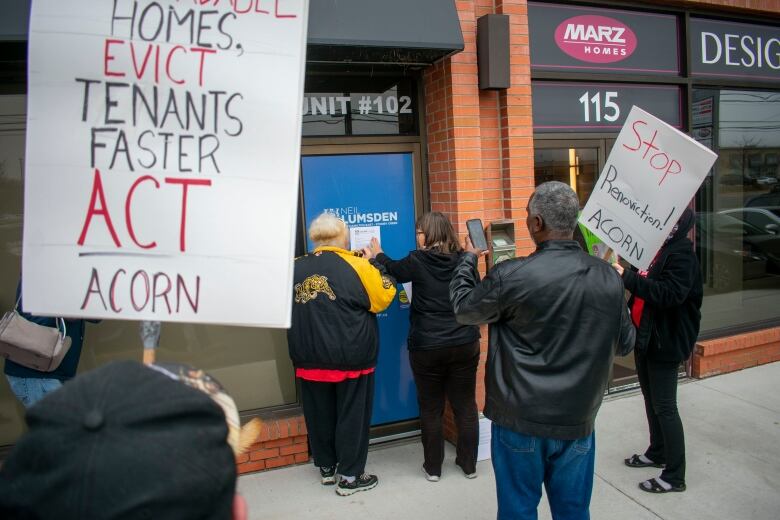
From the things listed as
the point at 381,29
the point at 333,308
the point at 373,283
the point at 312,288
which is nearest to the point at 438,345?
the point at 373,283

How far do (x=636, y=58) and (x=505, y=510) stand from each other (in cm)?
448

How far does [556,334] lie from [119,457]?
1.88m

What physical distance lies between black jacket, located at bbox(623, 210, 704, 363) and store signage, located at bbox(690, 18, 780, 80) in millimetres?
3114

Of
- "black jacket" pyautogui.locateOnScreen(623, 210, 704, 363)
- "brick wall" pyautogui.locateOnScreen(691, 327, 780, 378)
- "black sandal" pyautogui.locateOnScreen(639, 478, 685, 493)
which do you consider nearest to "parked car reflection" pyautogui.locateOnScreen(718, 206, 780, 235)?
"brick wall" pyautogui.locateOnScreen(691, 327, 780, 378)

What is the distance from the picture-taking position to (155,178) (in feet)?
6.20

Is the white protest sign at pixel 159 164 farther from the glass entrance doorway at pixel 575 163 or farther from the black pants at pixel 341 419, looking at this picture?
the glass entrance doorway at pixel 575 163

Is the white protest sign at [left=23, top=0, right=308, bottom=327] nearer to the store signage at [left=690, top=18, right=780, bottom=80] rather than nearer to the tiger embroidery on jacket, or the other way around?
the tiger embroidery on jacket

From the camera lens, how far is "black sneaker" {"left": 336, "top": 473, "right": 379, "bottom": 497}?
3.87 metres

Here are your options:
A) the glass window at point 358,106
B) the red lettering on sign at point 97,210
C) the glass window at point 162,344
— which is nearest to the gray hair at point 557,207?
the red lettering on sign at point 97,210

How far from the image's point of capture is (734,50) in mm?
6012

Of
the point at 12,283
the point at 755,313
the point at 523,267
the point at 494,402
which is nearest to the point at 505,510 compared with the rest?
the point at 494,402

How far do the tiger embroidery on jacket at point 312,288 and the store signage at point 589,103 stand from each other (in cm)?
253

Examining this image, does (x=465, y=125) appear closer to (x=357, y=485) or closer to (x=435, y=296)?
(x=435, y=296)

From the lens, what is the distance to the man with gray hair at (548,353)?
8.04 feet
